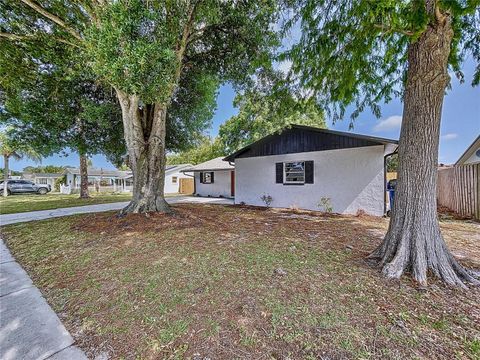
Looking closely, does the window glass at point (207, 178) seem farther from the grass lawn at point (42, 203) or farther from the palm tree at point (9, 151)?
the palm tree at point (9, 151)

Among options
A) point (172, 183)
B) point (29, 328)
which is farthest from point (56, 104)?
point (172, 183)

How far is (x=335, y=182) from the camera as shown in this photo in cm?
858

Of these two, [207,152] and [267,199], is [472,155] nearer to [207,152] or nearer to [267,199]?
[267,199]

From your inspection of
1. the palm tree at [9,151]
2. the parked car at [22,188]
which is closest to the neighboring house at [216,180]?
the palm tree at [9,151]

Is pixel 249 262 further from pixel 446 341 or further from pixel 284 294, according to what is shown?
pixel 446 341

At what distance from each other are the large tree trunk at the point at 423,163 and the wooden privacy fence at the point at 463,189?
6063 millimetres

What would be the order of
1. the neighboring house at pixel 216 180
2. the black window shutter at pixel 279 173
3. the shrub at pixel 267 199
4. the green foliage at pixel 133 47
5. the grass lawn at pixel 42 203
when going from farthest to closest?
the neighboring house at pixel 216 180 → the grass lawn at pixel 42 203 → the shrub at pixel 267 199 → the black window shutter at pixel 279 173 → the green foliage at pixel 133 47

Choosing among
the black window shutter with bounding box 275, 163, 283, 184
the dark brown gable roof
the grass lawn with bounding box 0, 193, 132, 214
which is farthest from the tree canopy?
the grass lawn with bounding box 0, 193, 132, 214

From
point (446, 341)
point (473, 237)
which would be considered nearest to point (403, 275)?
point (446, 341)

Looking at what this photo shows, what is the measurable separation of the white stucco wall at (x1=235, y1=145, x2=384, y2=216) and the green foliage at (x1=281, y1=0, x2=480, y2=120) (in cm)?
275

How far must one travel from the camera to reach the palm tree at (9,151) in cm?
846

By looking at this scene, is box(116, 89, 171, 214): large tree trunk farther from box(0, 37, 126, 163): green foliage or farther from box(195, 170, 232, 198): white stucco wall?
box(195, 170, 232, 198): white stucco wall

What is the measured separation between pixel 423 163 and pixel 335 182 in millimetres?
5649

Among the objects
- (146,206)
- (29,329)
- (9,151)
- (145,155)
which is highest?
(9,151)
